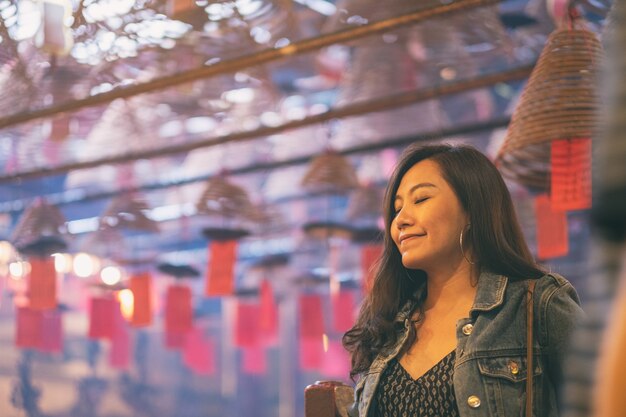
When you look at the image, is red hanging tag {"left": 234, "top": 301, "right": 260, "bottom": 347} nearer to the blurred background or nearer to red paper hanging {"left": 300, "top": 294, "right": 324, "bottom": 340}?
the blurred background

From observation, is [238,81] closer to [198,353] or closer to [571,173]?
[198,353]

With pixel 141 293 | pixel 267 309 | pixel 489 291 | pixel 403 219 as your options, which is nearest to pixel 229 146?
pixel 267 309

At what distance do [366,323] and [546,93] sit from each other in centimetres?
110

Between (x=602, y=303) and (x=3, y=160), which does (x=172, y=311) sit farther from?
(x=602, y=303)

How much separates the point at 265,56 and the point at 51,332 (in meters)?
3.53

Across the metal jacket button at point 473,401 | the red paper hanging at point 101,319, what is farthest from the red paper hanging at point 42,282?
the metal jacket button at point 473,401

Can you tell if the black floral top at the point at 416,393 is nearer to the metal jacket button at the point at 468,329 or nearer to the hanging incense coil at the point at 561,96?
the metal jacket button at the point at 468,329

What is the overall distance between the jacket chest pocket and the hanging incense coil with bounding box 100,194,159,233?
427cm

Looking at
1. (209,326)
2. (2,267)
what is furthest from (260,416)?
(2,267)

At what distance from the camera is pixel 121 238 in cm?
616

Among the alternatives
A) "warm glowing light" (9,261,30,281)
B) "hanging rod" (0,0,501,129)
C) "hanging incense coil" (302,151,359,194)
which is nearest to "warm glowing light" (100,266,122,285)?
"warm glowing light" (9,261,30,281)

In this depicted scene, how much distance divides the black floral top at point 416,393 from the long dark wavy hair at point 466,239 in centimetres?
8

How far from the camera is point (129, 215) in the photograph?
18.9ft

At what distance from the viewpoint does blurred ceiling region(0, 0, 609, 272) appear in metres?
3.99
